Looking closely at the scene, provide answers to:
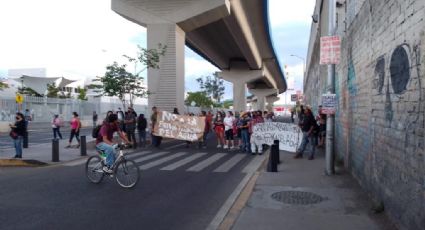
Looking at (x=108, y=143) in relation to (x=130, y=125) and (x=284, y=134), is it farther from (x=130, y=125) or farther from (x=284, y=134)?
(x=130, y=125)

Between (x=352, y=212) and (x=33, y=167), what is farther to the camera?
(x=33, y=167)

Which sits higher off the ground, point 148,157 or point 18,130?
point 18,130

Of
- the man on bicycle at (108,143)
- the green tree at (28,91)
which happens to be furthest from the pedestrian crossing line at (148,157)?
the green tree at (28,91)

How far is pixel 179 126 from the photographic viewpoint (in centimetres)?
2016

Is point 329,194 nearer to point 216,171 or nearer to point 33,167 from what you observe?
point 216,171

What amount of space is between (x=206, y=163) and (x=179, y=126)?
6.14 meters

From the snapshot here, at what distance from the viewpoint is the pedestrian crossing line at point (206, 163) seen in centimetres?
1282

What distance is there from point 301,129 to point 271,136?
122cm

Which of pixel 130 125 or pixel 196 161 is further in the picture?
pixel 130 125

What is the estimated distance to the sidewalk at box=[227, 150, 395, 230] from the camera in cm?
654

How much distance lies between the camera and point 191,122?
20.1m

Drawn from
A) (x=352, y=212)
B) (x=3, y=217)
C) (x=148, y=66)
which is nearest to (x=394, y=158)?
(x=352, y=212)

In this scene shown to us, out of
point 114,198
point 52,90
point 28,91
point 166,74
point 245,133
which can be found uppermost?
point 52,90

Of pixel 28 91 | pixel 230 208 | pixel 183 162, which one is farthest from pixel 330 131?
pixel 28 91
